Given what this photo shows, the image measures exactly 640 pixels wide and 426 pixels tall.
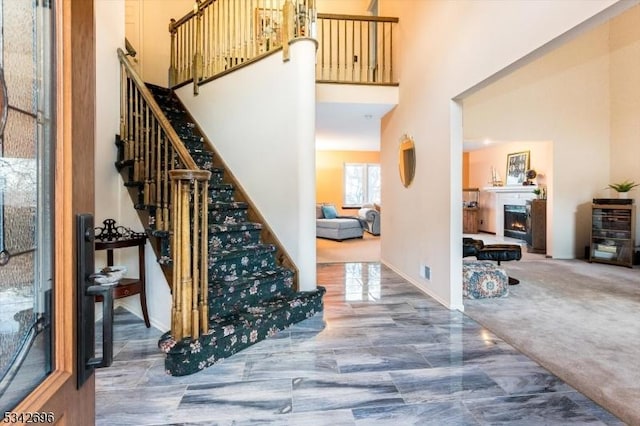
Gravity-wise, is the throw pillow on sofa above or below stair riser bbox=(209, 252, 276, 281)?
above

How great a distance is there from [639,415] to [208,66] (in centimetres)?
504

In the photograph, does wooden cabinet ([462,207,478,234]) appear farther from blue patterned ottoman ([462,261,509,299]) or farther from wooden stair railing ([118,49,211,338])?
wooden stair railing ([118,49,211,338])

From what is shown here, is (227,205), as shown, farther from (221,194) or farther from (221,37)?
(221,37)

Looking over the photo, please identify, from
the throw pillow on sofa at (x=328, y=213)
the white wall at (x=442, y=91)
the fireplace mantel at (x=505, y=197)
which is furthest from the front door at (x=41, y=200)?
the fireplace mantel at (x=505, y=197)

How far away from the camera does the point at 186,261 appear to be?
2072mm

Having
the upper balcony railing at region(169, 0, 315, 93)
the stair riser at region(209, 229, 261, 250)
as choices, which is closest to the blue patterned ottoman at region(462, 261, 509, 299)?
the stair riser at region(209, 229, 261, 250)

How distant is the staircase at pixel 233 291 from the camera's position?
7.06ft

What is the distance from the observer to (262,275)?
302cm

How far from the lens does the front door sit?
0.57 m

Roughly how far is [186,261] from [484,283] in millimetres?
3129

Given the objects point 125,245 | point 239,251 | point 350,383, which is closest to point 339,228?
point 239,251

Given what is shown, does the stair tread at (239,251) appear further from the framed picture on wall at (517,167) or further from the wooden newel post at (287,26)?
the framed picture on wall at (517,167)

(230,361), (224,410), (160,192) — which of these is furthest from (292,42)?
(224,410)

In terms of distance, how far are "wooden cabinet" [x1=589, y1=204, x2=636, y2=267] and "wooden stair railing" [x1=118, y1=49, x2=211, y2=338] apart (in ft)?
20.4
